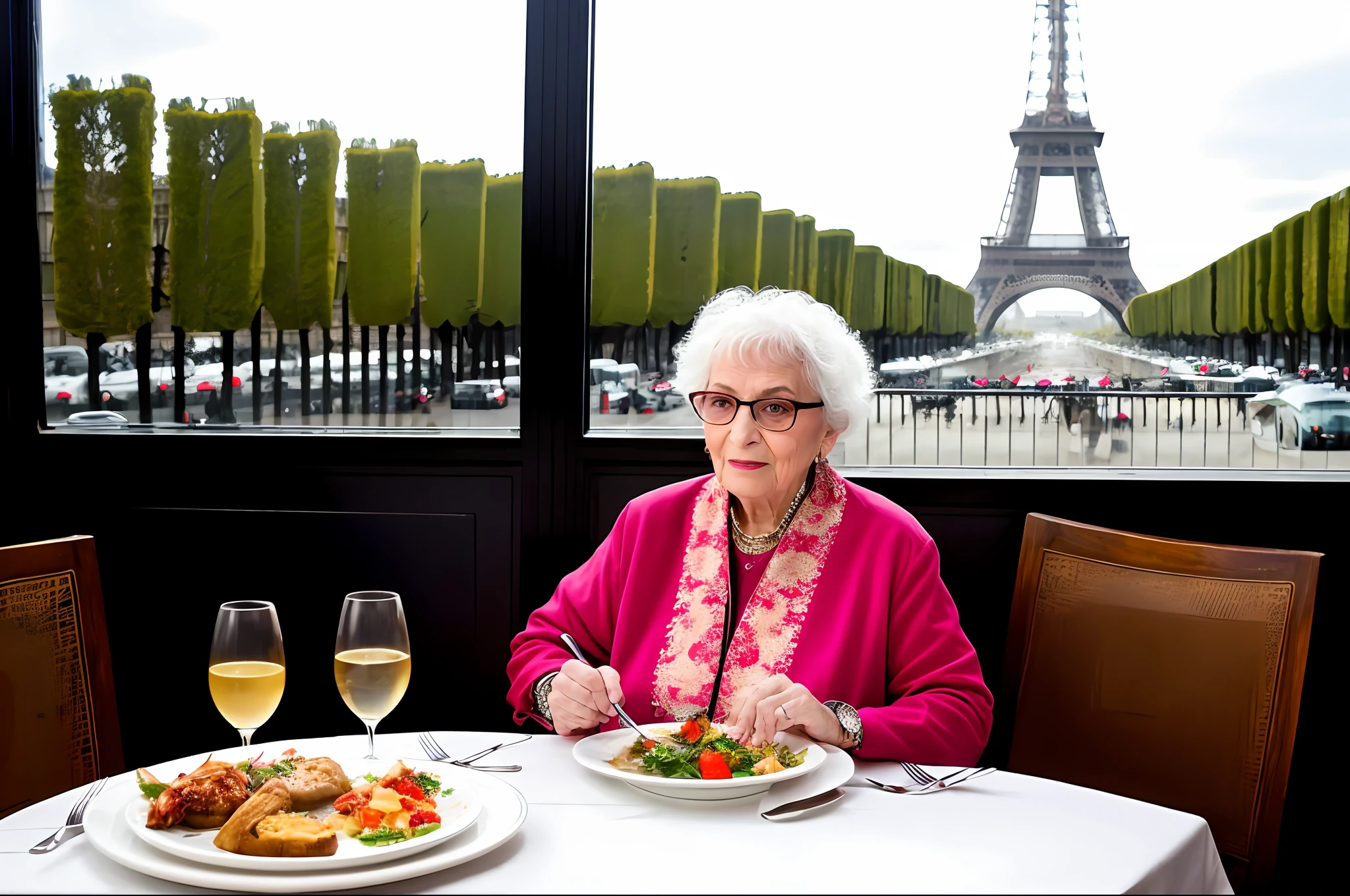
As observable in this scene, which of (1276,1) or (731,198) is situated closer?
(1276,1)

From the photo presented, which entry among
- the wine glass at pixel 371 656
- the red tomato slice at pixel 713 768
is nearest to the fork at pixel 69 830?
the wine glass at pixel 371 656

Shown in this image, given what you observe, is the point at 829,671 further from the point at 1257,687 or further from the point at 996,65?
the point at 996,65

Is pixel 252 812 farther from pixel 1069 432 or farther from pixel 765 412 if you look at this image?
pixel 1069 432

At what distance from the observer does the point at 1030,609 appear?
1.84m

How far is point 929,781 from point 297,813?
669 mm

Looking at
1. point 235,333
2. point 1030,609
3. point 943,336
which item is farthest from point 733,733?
point 235,333

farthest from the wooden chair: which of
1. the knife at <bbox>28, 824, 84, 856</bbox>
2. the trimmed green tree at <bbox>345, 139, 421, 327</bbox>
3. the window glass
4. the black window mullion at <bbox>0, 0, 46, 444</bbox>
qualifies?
the black window mullion at <bbox>0, 0, 46, 444</bbox>

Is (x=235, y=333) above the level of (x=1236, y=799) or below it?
above

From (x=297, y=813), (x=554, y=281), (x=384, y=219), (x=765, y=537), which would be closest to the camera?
(x=297, y=813)

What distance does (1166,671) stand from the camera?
1649 millimetres

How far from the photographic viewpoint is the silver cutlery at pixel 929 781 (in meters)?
1.12

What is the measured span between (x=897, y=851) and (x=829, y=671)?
57cm

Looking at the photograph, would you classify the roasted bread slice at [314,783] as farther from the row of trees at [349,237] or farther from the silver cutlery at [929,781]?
the row of trees at [349,237]

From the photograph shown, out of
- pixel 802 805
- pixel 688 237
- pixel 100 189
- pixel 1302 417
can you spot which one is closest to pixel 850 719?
pixel 802 805
